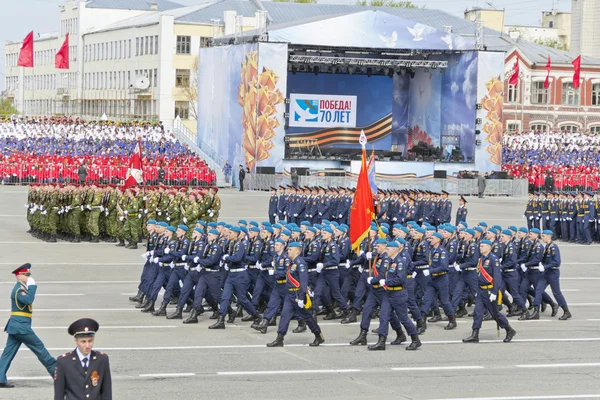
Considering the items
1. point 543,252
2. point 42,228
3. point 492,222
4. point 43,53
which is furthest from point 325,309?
point 43,53

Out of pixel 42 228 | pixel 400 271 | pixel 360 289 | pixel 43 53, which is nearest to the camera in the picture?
pixel 400 271

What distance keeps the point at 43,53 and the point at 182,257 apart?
279 feet

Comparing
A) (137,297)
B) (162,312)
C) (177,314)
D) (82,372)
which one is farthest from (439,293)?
(82,372)

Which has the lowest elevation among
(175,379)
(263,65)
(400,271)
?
(175,379)

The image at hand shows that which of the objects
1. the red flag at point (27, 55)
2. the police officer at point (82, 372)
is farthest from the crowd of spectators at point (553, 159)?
the police officer at point (82, 372)

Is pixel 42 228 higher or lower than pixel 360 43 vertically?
lower

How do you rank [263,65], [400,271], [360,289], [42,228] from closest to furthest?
[400,271] → [360,289] → [42,228] → [263,65]

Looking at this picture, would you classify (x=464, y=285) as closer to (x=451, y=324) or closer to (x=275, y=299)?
(x=451, y=324)

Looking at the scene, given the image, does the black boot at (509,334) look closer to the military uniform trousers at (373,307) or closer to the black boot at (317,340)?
the military uniform trousers at (373,307)

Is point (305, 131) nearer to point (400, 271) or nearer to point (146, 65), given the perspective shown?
point (146, 65)

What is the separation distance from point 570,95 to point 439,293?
Result: 66.0m

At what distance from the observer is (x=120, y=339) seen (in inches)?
607

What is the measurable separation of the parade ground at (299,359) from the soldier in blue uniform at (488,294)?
22 centimetres

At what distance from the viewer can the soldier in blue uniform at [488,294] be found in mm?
15859
